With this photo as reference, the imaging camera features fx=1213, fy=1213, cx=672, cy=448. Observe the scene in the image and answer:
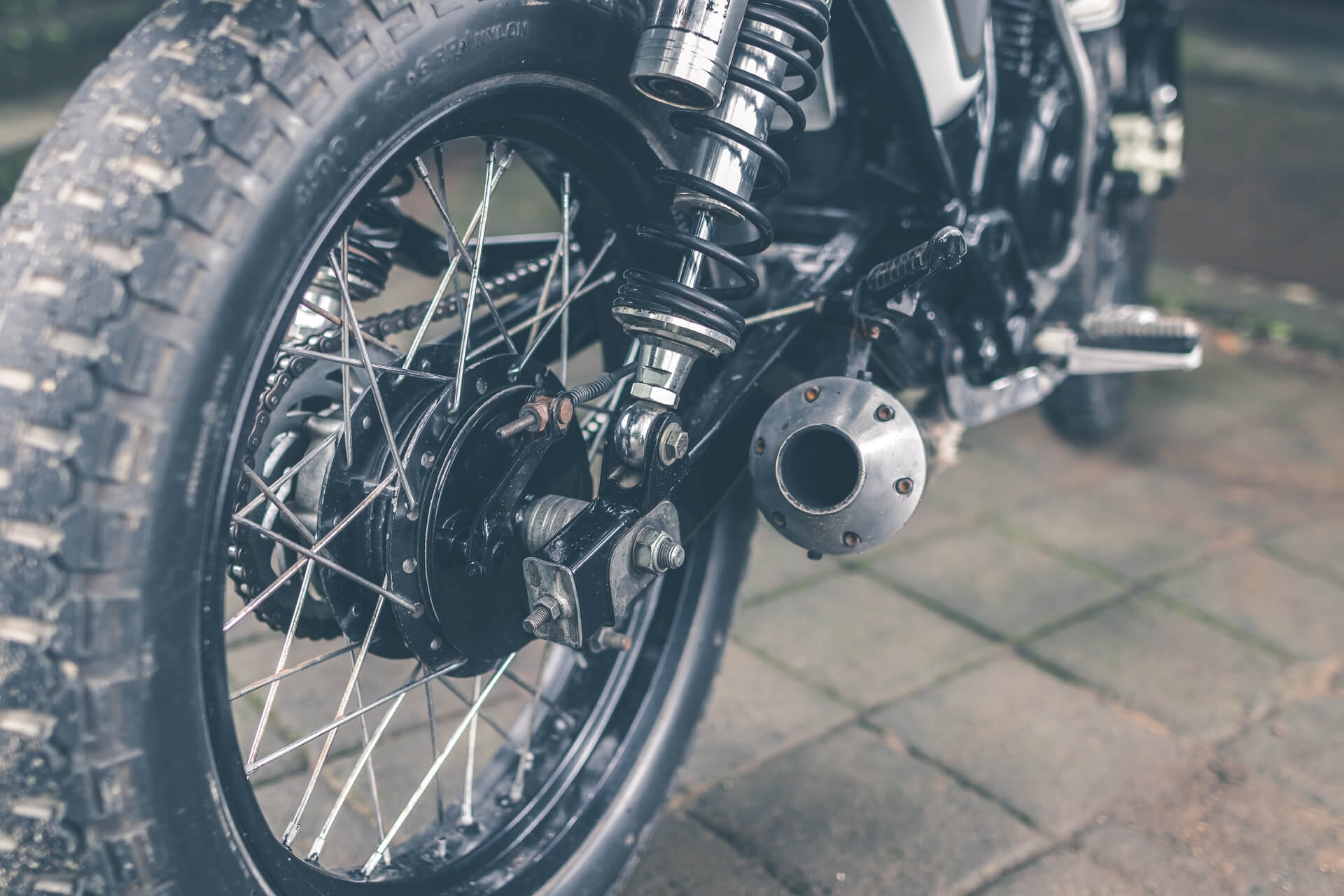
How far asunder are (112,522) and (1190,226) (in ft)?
14.5

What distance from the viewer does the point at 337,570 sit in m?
1.13

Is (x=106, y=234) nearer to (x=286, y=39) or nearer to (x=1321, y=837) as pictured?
(x=286, y=39)

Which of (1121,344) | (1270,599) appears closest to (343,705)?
(1121,344)

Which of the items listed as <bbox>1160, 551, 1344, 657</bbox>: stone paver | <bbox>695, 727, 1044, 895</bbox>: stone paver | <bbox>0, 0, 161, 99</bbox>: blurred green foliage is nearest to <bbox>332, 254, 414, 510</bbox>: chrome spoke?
<bbox>695, 727, 1044, 895</bbox>: stone paver

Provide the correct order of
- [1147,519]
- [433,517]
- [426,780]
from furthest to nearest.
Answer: [1147,519]
[426,780]
[433,517]

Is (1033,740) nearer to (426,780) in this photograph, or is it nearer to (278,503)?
(426,780)

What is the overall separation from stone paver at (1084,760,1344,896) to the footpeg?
0.66m

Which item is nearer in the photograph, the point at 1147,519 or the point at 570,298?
the point at 570,298

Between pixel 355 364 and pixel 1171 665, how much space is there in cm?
162

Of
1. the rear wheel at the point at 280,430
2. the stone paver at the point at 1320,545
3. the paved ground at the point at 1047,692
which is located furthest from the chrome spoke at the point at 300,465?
the stone paver at the point at 1320,545

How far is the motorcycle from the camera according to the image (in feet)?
2.87

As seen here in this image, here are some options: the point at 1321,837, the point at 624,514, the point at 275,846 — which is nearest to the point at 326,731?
the point at 275,846

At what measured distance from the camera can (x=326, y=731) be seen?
3.93 ft

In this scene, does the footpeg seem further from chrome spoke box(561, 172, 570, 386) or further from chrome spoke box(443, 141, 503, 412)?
chrome spoke box(443, 141, 503, 412)
